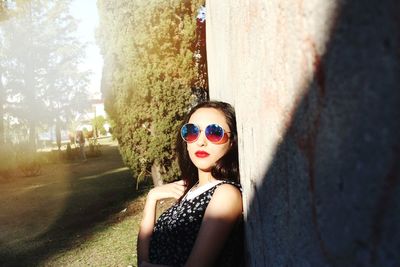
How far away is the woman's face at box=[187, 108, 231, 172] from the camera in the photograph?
2.16 m

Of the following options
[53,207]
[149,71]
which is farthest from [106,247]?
[53,207]

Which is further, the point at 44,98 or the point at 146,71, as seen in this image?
the point at 44,98

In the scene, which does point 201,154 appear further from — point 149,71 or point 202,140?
point 149,71

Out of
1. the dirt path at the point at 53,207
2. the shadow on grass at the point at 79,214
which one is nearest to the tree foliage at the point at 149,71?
the shadow on grass at the point at 79,214

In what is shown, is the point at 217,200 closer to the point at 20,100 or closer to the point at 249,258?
the point at 249,258

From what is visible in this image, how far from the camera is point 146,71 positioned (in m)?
6.57

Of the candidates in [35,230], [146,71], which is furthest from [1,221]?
[146,71]

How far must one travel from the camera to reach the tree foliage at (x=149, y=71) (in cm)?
647

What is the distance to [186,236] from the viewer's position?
2016mm

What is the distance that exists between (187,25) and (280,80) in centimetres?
555

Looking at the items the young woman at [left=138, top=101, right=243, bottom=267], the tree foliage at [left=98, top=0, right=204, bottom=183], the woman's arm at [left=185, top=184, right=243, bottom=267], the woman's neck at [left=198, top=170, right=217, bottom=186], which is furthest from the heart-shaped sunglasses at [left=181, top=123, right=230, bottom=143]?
the tree foliage at [left=98, top=0, right=204, bottom=183]

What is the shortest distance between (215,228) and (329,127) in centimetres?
111

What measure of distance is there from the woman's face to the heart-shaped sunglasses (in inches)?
0.9

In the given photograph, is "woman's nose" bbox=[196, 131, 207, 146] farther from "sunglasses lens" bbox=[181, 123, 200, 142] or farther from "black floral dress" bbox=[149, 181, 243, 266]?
"black floral dress" bbox=[149, 181, 243, 266]
